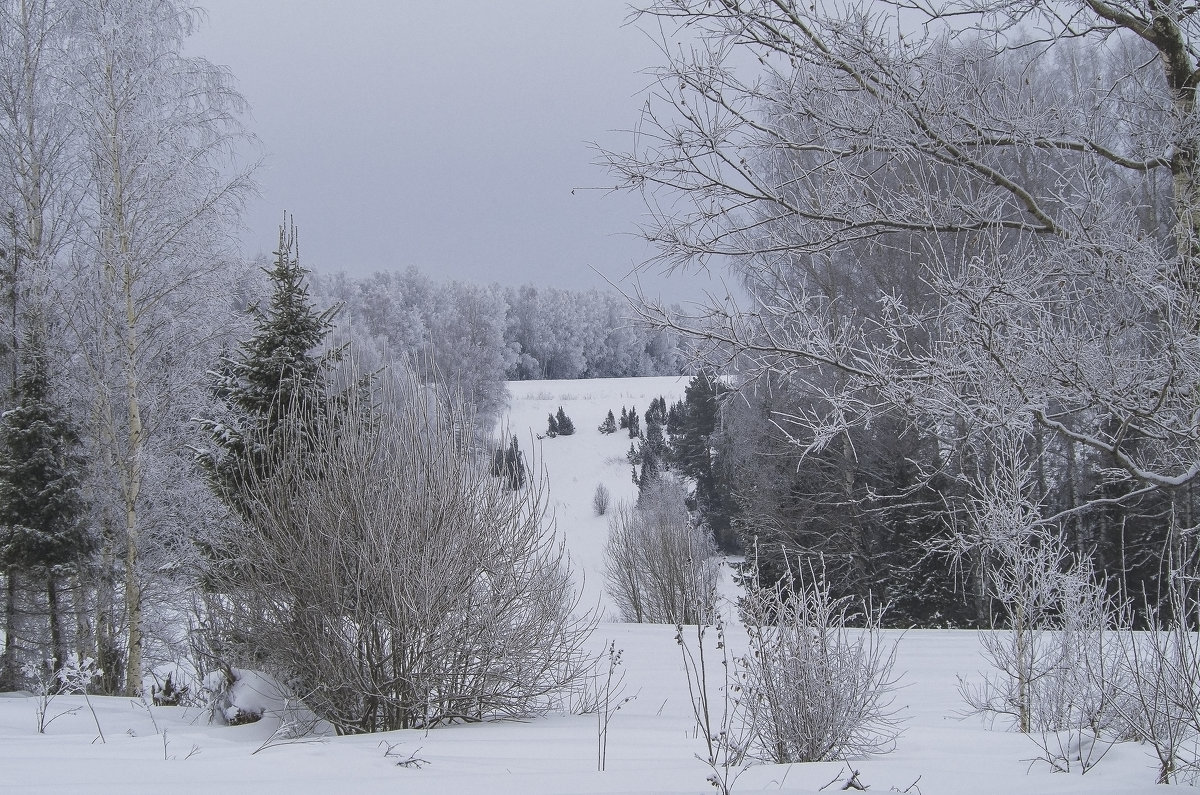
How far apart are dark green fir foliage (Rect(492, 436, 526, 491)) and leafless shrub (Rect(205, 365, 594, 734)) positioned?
5.4 inches

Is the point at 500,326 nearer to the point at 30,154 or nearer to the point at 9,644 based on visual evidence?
the point at 30,154

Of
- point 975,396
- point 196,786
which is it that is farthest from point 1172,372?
point 196,786

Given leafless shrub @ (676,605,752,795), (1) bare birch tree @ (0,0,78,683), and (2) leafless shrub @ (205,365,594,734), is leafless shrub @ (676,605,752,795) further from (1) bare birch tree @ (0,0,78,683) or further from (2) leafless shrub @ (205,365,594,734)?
(1) bare birch tree @ (0,0,78,683)

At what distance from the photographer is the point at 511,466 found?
24.6 ft

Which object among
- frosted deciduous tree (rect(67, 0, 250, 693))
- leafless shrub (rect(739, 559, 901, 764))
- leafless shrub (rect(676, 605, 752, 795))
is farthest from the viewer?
frosted deciduous tree (rect(67, 0, 250, 693))

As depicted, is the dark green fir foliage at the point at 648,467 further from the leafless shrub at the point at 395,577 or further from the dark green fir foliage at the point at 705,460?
the leafless shrub at the point at 395,577

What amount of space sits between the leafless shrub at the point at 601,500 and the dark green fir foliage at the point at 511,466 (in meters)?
27.5

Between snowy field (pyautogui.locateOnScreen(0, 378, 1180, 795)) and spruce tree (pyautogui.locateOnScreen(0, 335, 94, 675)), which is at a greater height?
spruce tree (pyautogui.locateOnScreen(0, 335, 94, 675))

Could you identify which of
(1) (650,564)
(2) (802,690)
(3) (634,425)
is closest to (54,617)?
(1) (650,564)

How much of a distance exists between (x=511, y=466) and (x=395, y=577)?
1666mm

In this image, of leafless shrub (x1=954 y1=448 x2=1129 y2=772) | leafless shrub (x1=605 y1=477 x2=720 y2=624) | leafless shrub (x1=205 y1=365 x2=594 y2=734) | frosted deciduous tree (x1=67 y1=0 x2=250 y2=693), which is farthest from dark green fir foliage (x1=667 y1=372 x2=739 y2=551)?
leafless shrub (x1=205 y1=365 x2=594 y2=734)

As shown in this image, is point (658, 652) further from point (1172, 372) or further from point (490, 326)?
point (490, 326)

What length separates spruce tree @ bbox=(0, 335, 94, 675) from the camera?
11734 mm

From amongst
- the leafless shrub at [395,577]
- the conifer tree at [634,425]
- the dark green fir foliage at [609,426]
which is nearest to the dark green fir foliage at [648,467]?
the conifer tree at [634,425]
